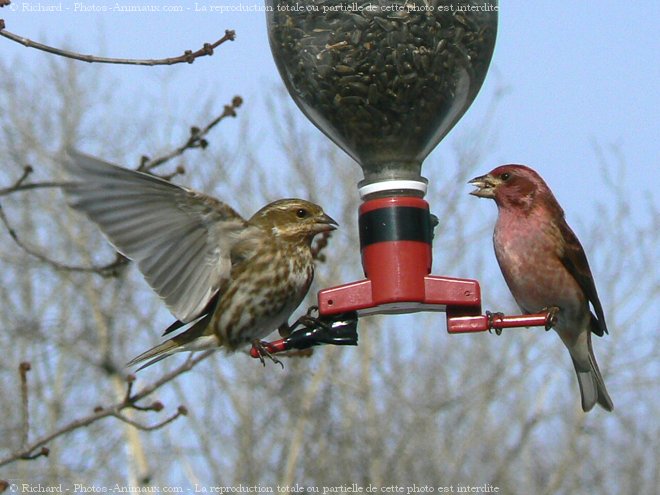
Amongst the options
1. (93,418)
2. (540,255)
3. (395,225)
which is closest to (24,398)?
(93,418)

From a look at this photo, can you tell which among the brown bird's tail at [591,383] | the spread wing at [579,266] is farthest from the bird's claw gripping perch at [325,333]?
the brown bird's tail at [591,383]

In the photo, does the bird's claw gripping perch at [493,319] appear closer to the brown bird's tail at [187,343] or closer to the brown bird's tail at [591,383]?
the brown bird's tail at [187,343]

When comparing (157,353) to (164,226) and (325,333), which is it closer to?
(164,226)

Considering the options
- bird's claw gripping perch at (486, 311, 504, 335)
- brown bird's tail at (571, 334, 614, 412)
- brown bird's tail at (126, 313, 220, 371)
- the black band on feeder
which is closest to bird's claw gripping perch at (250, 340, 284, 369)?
brown bird's tail at (126, 313, 220, 371)

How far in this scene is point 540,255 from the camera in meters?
7.07

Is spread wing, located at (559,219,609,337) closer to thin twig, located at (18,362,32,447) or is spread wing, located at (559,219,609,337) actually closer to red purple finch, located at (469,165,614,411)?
red purple finch, located at (469,165,614,411)

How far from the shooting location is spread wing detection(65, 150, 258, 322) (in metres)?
Result: 5.57

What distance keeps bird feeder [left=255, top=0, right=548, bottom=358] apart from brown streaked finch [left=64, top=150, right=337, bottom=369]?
1.32 feet

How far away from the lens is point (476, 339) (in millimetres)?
22906

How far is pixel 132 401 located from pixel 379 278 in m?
1.53

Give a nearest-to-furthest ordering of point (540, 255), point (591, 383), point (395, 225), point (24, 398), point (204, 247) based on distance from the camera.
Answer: point (395, 225) → point (204, 247) → point (24, 398) → point (540, 255) → point (591, 383)

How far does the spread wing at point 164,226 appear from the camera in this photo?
5.57 meters

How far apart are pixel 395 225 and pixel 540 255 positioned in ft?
5.06

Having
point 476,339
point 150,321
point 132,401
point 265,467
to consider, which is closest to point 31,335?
→ point 150,321
